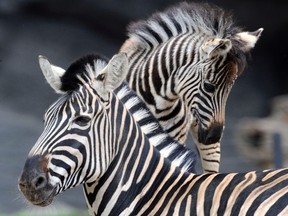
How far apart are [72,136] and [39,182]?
36 centimetres

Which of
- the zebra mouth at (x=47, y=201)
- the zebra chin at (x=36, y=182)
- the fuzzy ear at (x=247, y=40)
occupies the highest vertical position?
the fuzzy ear at (x=247, y=40)

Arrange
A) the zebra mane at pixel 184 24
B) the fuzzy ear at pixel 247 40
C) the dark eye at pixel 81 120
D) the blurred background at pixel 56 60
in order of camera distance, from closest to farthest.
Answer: the dark eye at pixel 81 120 < the fuzzy ear at pixel 247 40 < the zebra mane at pixel 184 24 < the blurred background at pixel 56 60

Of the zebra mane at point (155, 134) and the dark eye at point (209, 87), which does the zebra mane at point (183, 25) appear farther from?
the zebra mane at point (155, 134)

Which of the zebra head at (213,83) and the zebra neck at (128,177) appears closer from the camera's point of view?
the zebra neck at (128,177)

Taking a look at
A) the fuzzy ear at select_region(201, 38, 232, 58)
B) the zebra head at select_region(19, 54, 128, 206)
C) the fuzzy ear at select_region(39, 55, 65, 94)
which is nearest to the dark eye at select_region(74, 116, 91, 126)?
the zebra head at select_region(19, 54, 128, 206)

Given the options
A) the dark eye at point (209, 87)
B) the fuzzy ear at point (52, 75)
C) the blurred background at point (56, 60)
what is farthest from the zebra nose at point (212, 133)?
the blurred background at point (56, 60)

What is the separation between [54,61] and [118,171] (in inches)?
255

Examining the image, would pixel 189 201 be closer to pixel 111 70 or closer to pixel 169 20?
pixel 111 70

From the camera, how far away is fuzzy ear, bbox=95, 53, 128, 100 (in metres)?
5.99

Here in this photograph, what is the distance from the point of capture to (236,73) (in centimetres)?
875

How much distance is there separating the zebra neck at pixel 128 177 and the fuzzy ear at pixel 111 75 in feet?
0.52

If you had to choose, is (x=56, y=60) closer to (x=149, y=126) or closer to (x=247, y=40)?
(x=247, y=40)

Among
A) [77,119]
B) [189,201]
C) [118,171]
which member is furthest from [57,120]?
[189,201]

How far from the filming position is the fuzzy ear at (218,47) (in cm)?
865
